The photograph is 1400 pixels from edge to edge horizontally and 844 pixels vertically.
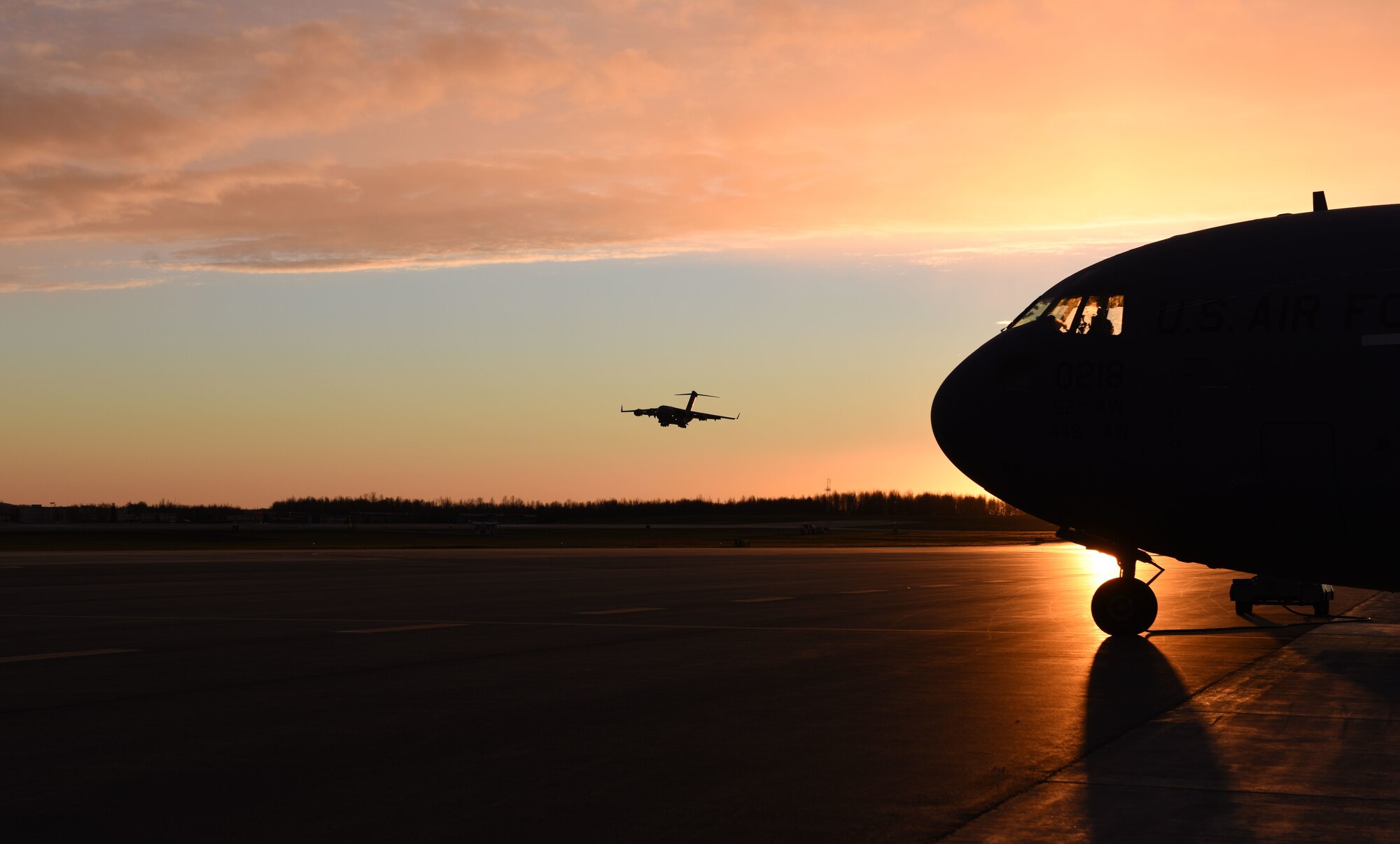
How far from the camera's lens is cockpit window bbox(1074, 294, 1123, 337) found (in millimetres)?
18953

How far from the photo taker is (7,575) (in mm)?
41406

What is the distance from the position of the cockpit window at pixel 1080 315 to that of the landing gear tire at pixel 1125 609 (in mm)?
4140

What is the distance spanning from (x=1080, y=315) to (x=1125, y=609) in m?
4.73

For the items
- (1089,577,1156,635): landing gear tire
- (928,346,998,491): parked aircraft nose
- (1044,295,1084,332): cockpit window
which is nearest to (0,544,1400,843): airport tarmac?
(1089,577,1156,635): landing gear tire

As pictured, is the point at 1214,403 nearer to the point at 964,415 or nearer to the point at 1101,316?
the point at 1101,316

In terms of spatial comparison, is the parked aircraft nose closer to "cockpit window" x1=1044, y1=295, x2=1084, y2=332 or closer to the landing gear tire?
"cockpit window" x1=1044, y1=295, x2=1084, y2=332

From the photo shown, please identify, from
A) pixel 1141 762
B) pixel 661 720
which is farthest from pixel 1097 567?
pixel 1141 762

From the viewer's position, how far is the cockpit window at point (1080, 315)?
19000 millimetres

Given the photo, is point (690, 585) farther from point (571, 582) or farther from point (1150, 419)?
point (1150, 419)

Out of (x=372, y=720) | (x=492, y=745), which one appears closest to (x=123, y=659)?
(x=372, y=720)

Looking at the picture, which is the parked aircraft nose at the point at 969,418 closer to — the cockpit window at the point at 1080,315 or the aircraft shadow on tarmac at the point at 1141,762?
the cockpit window at the point at 1080,315

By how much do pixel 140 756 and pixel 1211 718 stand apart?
9347 millimetres

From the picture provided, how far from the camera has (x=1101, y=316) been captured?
Answer: 62.7 ft

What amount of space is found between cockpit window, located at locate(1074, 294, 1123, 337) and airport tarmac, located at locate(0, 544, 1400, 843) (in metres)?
4.52
